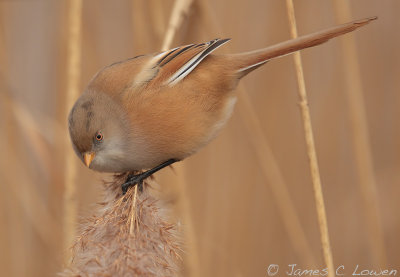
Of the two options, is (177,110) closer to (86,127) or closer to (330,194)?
(86,127)

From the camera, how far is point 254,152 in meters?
2.12

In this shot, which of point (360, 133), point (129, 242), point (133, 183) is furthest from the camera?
point (360, 133)

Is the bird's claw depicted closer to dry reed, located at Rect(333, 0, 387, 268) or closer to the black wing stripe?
the black wing stripe

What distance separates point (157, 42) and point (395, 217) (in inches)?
60.4

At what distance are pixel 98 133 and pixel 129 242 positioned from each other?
436 mm

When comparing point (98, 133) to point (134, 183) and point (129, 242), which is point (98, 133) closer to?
point (134, 183)

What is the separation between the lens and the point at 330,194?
2678 mm

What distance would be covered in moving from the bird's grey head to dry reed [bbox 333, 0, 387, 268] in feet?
2.94

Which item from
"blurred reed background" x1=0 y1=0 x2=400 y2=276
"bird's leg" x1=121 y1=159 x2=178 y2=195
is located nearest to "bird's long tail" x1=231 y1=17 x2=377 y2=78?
"blurred reed background" x1=0 y1=0 x2=400 y2=276

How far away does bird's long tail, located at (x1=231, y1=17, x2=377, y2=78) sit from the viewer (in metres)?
1.45

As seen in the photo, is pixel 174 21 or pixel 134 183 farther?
pixel 174 21

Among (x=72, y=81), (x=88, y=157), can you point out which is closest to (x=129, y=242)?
(x=88, y=157)

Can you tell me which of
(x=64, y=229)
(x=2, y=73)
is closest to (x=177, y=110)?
(x=64, y=229)

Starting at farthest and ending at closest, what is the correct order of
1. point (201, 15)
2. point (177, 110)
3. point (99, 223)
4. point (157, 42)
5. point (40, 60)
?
point (40, 60) < point (157, 42) < point (201, 15) < point (177, 110) < point (99, 223)
